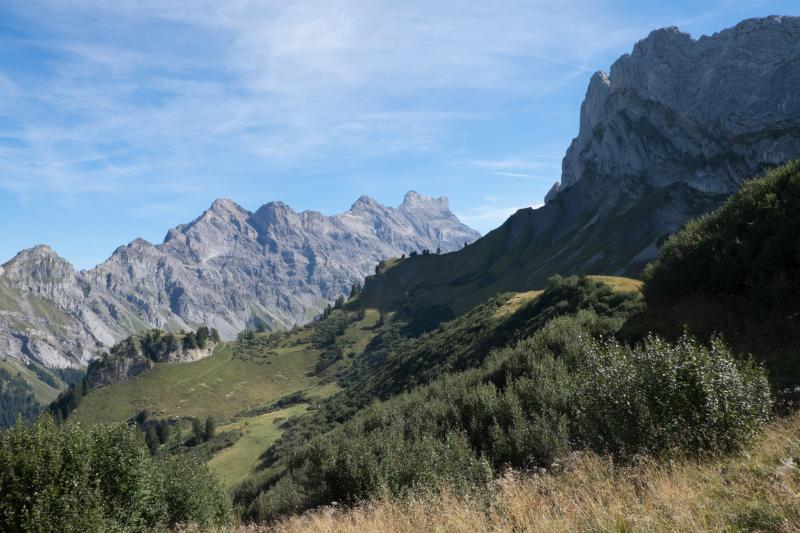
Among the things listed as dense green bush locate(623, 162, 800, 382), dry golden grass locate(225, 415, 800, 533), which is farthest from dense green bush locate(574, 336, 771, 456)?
dense green bush locate(623, 162, 800, 382)

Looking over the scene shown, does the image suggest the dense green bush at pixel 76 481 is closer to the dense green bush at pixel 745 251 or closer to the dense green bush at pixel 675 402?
the dense green bush at pixel 675 402

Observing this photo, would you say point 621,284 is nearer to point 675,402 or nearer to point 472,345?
point 472,345

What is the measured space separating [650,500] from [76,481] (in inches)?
940

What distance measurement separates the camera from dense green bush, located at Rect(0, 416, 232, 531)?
64.3 feet

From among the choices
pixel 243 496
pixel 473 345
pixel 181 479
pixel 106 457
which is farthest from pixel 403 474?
pixel 473 345

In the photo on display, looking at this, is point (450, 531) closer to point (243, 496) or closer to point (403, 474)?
point (403, 474)

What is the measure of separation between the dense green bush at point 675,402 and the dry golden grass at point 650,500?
75 cm

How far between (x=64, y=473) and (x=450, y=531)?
2025 cm

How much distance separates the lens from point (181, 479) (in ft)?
118

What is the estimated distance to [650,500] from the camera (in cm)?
980

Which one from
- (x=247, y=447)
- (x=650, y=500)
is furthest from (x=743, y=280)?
(x=247, y=447)

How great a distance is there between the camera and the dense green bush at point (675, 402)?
12.7 m

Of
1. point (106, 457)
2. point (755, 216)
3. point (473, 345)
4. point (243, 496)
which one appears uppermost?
point (755, 216)

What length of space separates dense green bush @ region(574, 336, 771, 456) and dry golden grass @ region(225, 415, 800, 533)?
0.75 m
